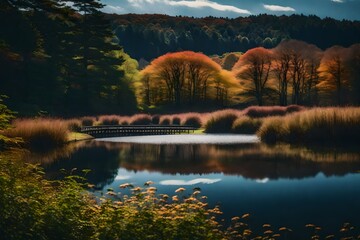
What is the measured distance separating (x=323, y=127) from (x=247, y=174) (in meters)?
12.9

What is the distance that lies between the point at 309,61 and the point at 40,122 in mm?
56587

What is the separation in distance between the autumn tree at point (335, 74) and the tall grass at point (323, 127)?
44394 millimetres

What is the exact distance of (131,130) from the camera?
159ft

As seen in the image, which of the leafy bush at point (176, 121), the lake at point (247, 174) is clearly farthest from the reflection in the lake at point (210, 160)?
the leafy bush at point (176, 121)

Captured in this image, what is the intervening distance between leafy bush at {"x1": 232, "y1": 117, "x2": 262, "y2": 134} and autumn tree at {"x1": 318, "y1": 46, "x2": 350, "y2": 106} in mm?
35379

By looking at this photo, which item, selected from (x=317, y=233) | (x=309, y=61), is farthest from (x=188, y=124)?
(x=317, y=233)

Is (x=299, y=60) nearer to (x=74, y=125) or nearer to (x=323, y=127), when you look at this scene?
(x=74, y=125)

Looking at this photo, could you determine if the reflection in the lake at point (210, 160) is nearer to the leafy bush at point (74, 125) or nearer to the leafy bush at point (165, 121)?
the leafy bush at point (74, 125)

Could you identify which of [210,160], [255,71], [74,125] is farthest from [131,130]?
[255,71]

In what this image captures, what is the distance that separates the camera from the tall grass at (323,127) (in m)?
30.9

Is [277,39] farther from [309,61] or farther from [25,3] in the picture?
[25,3]

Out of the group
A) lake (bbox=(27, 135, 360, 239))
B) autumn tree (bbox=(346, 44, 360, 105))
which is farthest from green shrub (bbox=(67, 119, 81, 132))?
autumn tree (bbox=(346, 44, 360, 105))

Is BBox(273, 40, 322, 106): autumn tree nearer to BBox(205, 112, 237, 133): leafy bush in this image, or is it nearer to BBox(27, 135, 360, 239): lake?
BBox(205, 112, 237, 133): leafy bush

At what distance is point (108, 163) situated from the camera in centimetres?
2541
